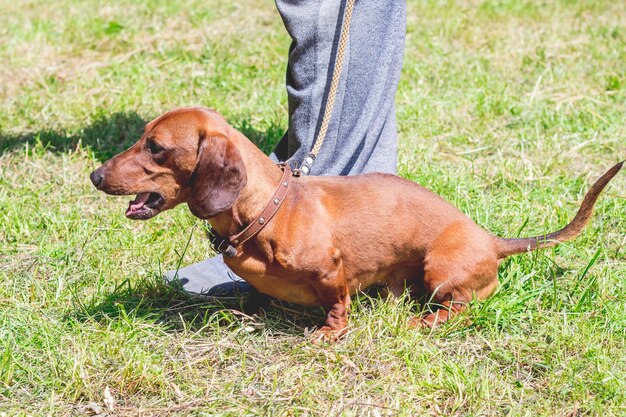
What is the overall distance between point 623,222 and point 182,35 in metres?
3.89

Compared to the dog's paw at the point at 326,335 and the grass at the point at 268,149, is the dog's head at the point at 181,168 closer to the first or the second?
the grass at the point at 268,149

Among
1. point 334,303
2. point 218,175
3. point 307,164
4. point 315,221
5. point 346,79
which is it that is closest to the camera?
point 218,175

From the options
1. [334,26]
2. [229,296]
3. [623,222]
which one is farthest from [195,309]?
[623,222]

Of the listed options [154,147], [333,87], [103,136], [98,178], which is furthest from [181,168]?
[103,136]

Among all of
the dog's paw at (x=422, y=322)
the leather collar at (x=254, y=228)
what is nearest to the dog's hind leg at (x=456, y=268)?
the dog's paw at (x=422, y=322)

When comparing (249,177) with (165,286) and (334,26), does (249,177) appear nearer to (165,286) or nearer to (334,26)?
(165,286)

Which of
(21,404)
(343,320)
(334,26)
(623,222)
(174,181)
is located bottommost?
(21,404)

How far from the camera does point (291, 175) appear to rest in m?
3.03

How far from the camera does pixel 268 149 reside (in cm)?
470

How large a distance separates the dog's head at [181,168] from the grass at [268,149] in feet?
1.84

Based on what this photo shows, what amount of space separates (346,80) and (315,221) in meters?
1.04

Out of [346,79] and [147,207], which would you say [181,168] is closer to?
[147,207]

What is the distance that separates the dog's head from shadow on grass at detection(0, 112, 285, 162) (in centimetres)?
185

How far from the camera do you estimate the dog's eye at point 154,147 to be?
9.21 ft
